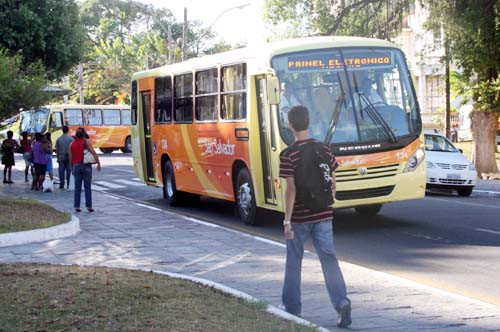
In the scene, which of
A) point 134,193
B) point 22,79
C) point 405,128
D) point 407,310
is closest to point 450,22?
point 134,193

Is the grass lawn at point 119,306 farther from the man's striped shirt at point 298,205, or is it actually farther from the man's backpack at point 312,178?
the man's backpack at point 312,178

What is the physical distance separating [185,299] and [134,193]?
15949 mm

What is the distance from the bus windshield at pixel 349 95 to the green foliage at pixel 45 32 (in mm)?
12343

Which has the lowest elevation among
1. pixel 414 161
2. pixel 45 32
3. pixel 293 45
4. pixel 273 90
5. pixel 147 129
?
pixel 414 161

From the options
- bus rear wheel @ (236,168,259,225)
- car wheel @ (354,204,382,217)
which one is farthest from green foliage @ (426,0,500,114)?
bus rear wheel @ (236,168,259,225)

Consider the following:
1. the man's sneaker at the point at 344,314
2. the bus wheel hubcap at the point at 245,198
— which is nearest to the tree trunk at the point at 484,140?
the bus wheel hubcap at the point at 245,198

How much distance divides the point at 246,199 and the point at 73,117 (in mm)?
36096

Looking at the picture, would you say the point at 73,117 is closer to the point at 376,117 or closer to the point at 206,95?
the point at 206,95

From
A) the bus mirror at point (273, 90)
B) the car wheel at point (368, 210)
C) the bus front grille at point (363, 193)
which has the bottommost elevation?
the car wheel at point (368, 210)

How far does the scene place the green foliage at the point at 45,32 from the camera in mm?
24406

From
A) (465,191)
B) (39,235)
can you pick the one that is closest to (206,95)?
(39,235)

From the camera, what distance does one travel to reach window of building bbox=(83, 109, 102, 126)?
5003 cm

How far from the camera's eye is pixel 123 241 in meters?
12.9

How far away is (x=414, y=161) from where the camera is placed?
45.4 ft
